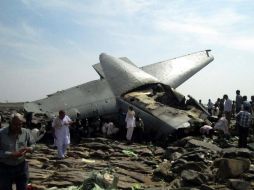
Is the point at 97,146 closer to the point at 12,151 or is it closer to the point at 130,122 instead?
the point at 130,122

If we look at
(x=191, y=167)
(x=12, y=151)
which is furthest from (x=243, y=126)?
(x=12, y=151)

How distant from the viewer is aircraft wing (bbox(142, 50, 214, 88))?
24.0m

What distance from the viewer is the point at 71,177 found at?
379 inches

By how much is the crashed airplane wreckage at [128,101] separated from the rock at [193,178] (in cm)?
647

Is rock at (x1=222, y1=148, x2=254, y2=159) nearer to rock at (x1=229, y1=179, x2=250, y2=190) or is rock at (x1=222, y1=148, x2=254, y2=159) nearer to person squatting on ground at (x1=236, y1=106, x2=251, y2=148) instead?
person squatting on ground at (x1=236, y1=106, x2=251, y2=148)

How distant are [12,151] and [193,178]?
4.30 meters

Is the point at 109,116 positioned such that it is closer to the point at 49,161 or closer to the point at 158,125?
the point at 158,125

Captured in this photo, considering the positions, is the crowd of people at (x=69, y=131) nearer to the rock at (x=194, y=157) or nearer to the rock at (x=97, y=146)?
the rock at (x=97, y=146)

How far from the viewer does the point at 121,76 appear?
20.9 m

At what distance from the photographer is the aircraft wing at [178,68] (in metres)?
24.0

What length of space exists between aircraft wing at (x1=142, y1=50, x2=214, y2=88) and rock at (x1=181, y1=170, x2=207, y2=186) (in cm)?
1370

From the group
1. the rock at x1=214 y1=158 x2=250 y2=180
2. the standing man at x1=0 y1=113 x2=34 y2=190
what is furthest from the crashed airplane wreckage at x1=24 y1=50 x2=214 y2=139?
the standing man at x1=0 y1=113 x2=34 y2=190

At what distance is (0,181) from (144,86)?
13.7 meters

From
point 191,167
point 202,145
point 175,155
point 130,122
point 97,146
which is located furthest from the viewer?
point 130,122
